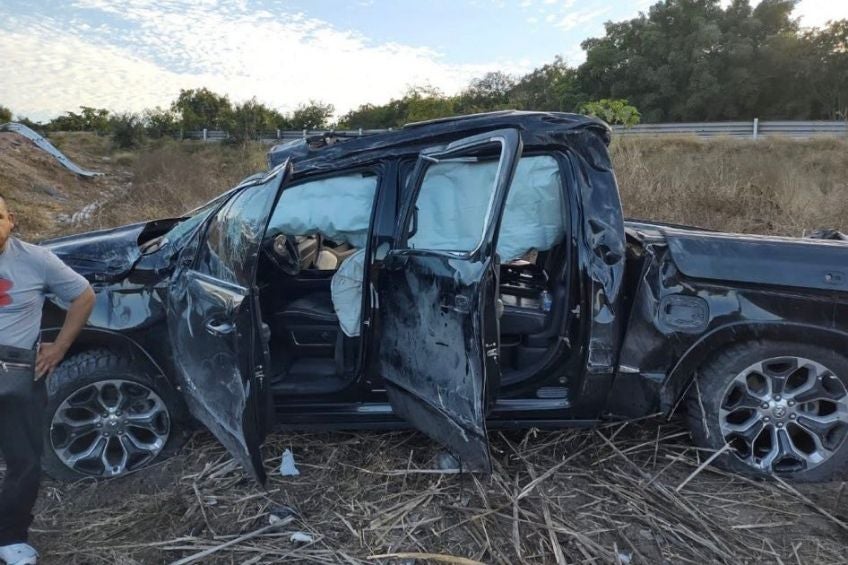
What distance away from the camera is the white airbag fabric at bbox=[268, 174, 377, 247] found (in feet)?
10.6

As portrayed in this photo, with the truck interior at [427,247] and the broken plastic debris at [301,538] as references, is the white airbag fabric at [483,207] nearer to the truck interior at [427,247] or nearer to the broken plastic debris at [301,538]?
the truck interior at [427,247]

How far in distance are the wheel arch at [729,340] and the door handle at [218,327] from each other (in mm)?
2145

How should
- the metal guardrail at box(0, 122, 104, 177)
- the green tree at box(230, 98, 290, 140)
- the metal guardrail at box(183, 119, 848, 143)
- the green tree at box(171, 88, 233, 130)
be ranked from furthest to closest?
the green tree at box(171, 88, 233, 130) → the green tree at box(230, 98, 290, 140) → the metal guardrail at box(0, 122, 104, 177) → the metal guardrail at box(183, 119, 848, 143)

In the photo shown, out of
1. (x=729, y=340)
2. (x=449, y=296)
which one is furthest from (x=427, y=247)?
(x=729, y=340)

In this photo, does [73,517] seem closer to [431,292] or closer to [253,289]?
[253,289]

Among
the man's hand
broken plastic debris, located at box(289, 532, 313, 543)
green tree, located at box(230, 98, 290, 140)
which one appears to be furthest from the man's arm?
green tree, located at box(230, 98, 290, 140)

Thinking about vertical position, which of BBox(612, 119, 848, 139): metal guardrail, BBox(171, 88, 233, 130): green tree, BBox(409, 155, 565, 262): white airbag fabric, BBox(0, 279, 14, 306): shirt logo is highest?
BBox(171, 88, 233, 130): green tree

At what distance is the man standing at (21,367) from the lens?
8.29ft

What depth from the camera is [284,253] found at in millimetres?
3910

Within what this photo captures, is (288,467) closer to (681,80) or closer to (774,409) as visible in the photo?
(774,409)

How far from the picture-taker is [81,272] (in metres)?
3.20

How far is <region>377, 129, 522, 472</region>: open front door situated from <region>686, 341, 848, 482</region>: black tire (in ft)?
3.94

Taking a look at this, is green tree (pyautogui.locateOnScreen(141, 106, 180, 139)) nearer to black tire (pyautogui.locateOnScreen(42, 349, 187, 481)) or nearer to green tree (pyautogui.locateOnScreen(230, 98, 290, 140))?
green tree (pyautogui.locateOnScreen(230, 98, 290, 140))

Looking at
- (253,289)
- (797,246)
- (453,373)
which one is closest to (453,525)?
(453,373)
